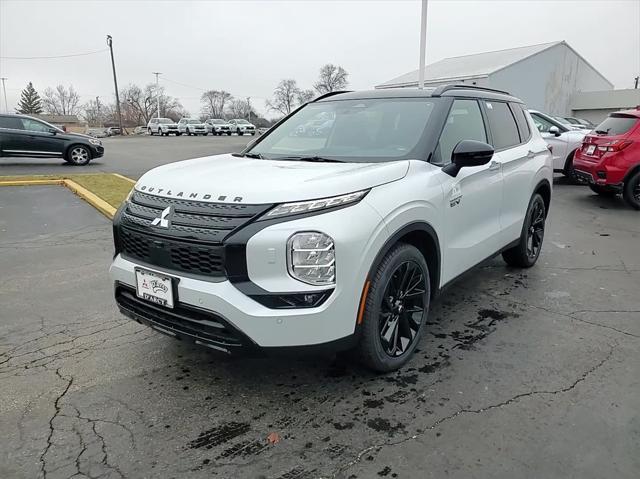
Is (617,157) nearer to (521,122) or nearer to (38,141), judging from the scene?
(521,122)

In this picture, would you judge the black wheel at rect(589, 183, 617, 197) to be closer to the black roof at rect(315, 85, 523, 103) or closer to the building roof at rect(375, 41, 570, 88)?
the black roof at rect(315, 85, 523, 103)

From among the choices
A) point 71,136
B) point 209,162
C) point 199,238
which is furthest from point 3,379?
point 71,136

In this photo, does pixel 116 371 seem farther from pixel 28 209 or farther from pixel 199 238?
pixel 28 209

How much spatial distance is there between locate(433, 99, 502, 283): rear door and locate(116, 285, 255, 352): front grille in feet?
5.59

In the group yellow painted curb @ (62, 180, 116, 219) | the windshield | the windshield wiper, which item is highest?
the windshield

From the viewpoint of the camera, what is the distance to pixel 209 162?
3.66 metres

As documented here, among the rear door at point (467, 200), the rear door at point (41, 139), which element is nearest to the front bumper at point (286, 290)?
the rear door at point (467, 200)

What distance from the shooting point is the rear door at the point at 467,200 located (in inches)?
140

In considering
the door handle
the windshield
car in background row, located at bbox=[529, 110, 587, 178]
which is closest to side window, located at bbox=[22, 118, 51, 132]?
the windshield

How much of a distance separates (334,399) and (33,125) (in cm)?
1581

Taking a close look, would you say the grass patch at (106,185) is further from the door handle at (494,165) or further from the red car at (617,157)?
the red car at (617,157)

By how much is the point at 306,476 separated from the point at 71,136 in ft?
53.2

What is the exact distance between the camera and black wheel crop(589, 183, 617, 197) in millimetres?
9301

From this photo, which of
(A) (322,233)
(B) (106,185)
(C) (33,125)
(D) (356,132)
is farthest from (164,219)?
(C) (33,125)
